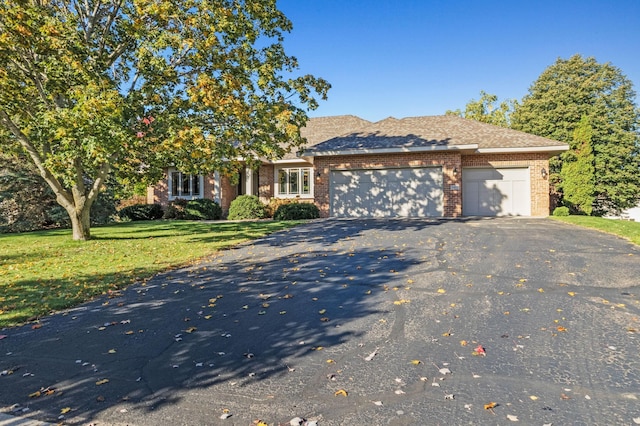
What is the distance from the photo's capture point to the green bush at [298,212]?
1811 cm

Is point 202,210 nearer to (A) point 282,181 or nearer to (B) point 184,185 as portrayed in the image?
(B) point 184,185

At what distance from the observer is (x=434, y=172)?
1753 cm

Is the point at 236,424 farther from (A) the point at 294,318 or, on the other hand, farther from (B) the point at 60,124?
(B) the point at 60,124

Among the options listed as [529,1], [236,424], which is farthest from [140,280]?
[529,1]

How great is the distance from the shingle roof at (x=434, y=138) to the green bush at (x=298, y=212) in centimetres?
256

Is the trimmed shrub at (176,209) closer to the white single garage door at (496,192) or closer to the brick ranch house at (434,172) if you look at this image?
the brick ranch house at (434,172)

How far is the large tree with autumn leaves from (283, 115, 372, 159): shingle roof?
989 centimetres

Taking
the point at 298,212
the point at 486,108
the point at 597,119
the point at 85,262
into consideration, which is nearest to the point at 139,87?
the point at 85,262

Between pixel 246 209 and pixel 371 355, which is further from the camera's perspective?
pixel 246 209

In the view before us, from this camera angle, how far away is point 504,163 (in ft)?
58.3

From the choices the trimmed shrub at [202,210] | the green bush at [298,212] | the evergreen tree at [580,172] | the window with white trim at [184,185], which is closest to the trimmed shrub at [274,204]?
the green bush at [298,212]

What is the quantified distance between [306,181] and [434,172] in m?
6.85

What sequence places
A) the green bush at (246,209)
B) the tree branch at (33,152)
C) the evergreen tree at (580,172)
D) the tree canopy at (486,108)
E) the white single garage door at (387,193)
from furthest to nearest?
the tree canopy at (486,108), the evergreen tree at (580,172), the green bush at (246,209), the white single garage door at (387,193), the tree branch at (33,152)

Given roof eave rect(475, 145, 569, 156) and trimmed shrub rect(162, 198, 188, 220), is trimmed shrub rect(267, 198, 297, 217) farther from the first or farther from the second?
roof eave rect(475, 145, 569, 156)
